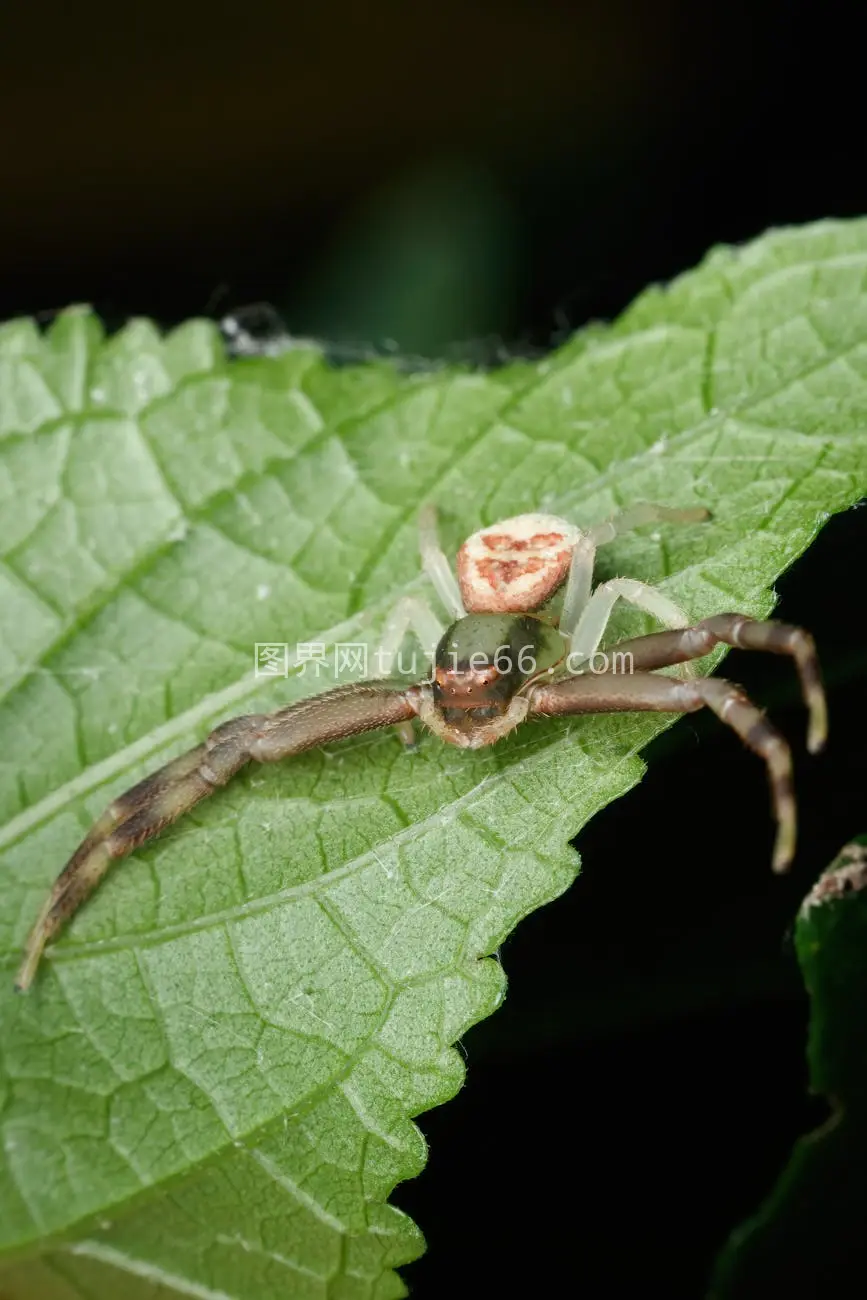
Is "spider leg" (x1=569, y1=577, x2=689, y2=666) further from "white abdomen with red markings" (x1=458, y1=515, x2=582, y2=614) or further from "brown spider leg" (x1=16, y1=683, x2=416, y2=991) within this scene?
"brown spider leg" (x1=16, y1=683, x2=416, y2=991)

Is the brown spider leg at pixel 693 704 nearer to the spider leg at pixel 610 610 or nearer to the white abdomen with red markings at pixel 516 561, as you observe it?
the spider leg at pixel 610 610

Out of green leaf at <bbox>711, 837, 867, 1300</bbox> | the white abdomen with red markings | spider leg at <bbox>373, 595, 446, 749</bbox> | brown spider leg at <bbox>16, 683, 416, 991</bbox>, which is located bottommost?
green leaf at <bbox>711, 837, 867, 1300</bbox>

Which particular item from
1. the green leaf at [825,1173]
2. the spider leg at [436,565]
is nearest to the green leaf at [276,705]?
the spider leg at [436,565]

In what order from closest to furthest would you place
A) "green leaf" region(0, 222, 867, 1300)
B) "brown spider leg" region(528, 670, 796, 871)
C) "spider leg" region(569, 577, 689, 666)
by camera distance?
"brown spider leg" region(528, 670, 796, 871)
"green leaf" region(0, 222, 867, 1300)
"spider leg" region(569, 577, 689, 666)

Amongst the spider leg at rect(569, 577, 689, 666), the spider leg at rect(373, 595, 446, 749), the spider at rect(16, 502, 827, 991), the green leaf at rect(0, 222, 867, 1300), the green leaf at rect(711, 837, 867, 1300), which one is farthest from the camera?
the spider leg at rect(373, 595, 446, 749)

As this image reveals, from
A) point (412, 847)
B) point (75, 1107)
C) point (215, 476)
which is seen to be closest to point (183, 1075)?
point (75, 1107)

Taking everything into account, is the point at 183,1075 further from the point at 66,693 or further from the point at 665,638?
the point at 665,638

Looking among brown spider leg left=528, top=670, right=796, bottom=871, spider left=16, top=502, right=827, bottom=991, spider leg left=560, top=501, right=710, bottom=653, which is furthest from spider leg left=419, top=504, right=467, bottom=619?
brown spider leg left=528, top=670, right=796, bottom=871

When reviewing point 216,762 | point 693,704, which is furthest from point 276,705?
point 693,704
